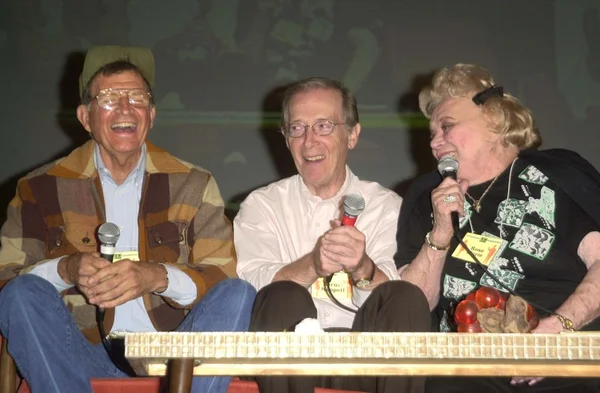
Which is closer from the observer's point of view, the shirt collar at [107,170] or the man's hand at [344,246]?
the man's hand at [344,246]

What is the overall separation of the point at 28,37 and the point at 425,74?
7.05ft

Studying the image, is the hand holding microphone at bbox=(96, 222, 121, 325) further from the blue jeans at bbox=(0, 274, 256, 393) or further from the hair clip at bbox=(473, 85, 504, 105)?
the hair clip at bbox=(473, 85, 504, 105)

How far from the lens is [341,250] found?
2107 mm

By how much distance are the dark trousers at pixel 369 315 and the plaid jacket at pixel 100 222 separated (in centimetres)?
38

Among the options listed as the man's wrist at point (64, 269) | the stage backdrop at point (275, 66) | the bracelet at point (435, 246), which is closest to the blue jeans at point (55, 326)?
the man's wrist at point (64, 269)

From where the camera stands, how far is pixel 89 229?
8.16 feet

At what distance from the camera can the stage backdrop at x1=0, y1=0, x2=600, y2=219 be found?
14.2ft

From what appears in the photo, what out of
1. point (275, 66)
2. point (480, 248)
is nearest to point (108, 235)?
point (480, 248)

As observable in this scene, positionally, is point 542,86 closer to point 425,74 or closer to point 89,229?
point 425,74

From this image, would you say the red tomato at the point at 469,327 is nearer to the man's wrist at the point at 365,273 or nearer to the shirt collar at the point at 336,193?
the man's wrist at the point at 365,273

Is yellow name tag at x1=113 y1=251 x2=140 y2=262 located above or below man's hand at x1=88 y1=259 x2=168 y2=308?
above

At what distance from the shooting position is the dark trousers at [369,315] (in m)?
1.97

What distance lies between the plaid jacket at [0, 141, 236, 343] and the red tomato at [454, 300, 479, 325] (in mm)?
726

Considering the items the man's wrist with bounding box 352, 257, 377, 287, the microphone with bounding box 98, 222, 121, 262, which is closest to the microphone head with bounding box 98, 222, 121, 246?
the microphone with bounding box 98, 222, 121, 262
